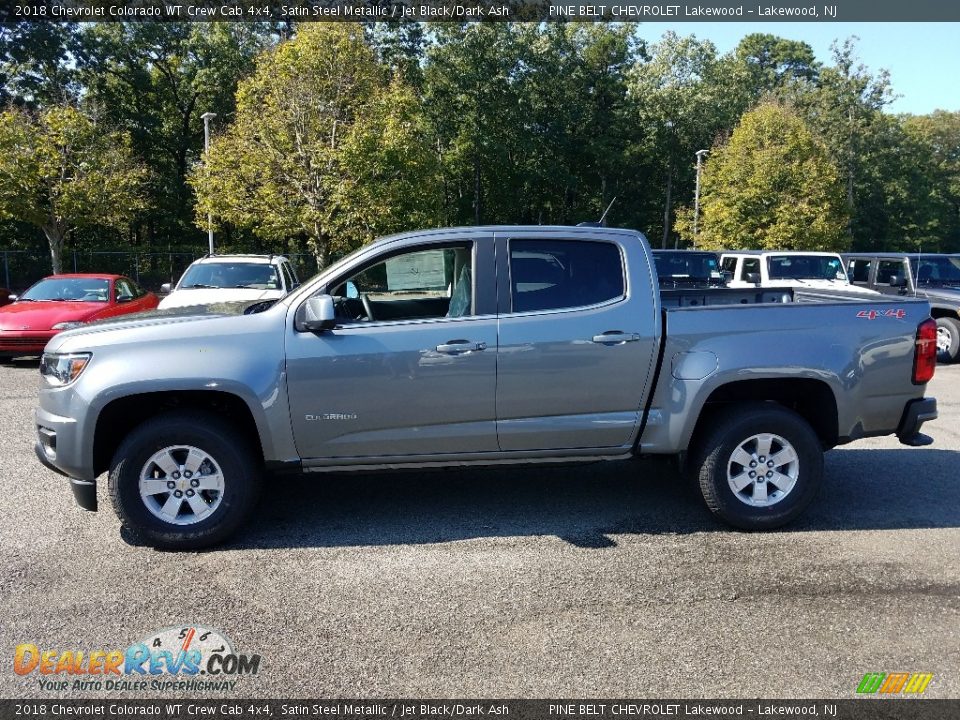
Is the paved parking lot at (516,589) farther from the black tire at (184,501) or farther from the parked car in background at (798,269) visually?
the parked car in background at (798,269)

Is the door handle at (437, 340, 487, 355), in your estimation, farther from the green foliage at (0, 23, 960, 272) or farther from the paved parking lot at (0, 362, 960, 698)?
the green foliage at (0, 23, 960, 272)

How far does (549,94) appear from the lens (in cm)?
4525

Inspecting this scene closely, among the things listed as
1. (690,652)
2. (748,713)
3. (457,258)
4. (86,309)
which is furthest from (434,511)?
(86,309)

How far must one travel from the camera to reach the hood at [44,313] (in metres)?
11.2

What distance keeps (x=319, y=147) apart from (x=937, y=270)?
17592 mm

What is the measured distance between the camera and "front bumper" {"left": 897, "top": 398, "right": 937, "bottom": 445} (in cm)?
507

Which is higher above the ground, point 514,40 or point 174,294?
point 514,40

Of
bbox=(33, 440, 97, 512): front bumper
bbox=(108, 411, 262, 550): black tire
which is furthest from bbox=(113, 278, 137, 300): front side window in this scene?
bbox=(108, 411, 262, 550): black tire

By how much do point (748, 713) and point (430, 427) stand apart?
7.75 ft

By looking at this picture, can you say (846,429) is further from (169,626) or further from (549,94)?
(549,94)

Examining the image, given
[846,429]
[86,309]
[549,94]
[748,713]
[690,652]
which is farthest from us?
[549,94]

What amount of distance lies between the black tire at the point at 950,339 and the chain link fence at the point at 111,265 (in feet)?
73.2

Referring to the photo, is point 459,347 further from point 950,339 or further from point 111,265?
point 111,265

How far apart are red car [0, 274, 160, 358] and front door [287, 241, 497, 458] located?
691cm
